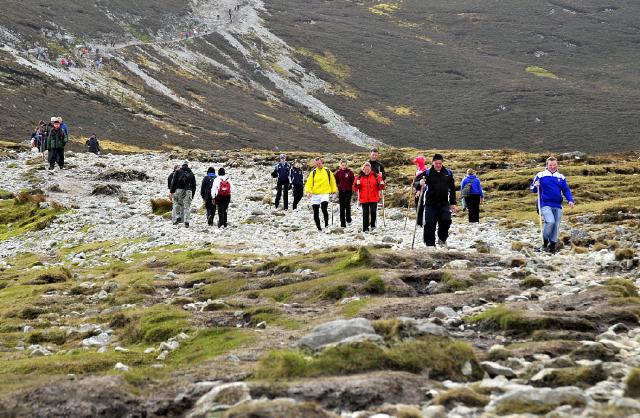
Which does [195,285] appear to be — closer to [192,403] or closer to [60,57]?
[192,403]

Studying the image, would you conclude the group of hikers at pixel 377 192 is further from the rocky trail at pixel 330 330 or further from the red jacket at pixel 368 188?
the rocky trail at pixel 330 330

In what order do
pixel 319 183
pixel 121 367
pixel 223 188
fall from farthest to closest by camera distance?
pixel 223 188, pixel 319 183, pixel 121 367

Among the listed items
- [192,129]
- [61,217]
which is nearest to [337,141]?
[192,129]

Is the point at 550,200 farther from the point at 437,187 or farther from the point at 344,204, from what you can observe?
the point at 344,204

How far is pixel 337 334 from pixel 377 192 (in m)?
18.6

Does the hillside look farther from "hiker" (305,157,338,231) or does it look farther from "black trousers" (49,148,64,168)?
"hiker" (305,157,338,231)

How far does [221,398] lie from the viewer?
7.64m

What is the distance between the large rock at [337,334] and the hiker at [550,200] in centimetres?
1269

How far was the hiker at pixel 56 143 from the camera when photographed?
45.0m

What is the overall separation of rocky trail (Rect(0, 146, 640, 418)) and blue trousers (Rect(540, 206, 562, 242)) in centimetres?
68

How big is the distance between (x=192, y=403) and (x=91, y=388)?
121 centimetres

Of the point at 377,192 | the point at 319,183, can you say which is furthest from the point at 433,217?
the point at 319,183

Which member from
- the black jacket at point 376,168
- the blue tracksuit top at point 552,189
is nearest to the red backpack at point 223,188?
the black jacket at point 376,168

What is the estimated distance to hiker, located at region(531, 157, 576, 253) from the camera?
20.7 meters
